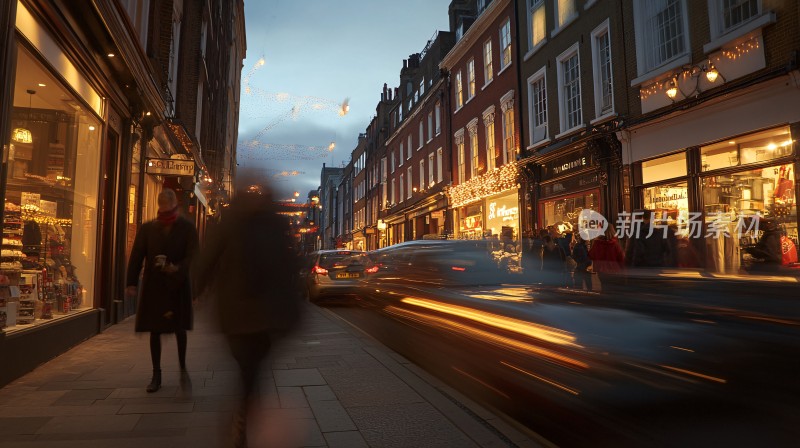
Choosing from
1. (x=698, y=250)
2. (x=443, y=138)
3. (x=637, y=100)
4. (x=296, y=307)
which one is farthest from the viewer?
(x=443, y=138)

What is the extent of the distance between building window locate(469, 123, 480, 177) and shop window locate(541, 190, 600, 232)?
19.2 feet

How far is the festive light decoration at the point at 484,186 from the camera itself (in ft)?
63.1

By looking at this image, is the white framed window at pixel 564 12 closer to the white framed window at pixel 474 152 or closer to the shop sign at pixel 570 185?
the shop sign at pixel 570 185

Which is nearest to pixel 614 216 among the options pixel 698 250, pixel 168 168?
pixel 698 250

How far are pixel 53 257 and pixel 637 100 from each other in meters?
12.9

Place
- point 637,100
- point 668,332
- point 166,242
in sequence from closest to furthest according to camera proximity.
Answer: point 668,332, point 166,242, point 637,100

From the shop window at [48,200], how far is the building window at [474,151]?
16969 millimetres

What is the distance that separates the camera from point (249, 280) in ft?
9.57

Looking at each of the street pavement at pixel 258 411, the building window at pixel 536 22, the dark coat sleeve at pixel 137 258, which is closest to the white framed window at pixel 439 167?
the building window at pixel 536 22

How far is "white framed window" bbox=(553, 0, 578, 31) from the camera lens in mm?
16172

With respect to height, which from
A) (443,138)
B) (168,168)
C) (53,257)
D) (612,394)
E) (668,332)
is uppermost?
(443,138)

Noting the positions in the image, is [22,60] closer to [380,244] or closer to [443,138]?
[443,138]

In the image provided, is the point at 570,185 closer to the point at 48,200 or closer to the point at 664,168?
the point at 664,168

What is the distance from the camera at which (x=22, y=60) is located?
5312 millimetres
